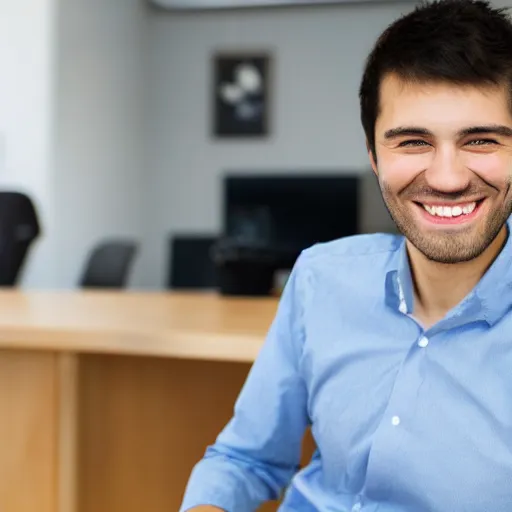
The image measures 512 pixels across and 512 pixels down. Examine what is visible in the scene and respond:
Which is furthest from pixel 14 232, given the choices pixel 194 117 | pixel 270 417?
pixel 194 117

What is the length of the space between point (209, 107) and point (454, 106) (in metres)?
4.64

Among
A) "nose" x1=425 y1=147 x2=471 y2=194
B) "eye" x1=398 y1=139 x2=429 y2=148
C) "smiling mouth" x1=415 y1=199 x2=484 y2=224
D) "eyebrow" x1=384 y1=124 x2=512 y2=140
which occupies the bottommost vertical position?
"smiling mouth" x1=415 y1=199 x2=484 y2=224

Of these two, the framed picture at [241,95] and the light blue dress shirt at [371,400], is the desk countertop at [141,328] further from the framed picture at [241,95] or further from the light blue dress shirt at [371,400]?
the framed picture at [241,95]

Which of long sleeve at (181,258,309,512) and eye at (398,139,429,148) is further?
long sleeve at (181,258,309,512)

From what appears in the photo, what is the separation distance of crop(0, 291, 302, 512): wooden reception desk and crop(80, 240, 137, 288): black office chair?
184 centimetres

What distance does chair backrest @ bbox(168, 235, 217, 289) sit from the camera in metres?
4.79

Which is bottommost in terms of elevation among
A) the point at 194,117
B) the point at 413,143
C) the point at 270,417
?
the point at 270,417

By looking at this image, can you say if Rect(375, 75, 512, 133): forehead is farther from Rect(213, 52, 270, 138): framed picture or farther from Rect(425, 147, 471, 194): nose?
Rect(213, 52, 270, 138): framed picture

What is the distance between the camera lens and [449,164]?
85 centimetres

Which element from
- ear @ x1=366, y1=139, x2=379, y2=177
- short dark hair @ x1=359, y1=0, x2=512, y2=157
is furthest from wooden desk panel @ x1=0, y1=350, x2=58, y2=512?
short dark hair @ x1=359, y1=0, x2=512, y2=157

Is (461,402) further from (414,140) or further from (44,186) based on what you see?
(44,186)

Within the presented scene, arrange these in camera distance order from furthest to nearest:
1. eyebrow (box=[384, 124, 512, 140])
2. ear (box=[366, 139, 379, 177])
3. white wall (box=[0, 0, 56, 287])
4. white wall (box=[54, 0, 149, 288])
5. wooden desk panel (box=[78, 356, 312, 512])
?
1. white wall (box=[54, 0, 149, 288])
2. white wall (box=[0, 0, 56, 287])
3. wooden desk panel (box=[78, 356, 312, 512])
4. ear (box=[366, 139, 379, 177])
5. eyebrow (box=[384, 124, 512, 140])

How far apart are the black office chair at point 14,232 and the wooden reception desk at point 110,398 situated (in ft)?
3.98

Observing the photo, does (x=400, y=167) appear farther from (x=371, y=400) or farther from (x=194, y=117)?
(x=194, y=117)
